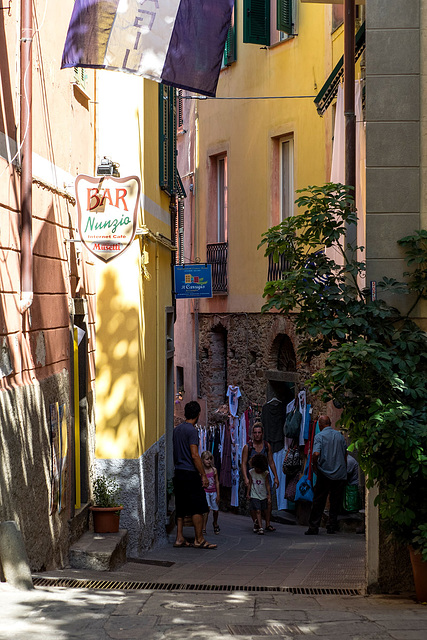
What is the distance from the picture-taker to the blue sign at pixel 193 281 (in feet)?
56.5

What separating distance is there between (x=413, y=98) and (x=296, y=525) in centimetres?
909

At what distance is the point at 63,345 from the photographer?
29.8ft

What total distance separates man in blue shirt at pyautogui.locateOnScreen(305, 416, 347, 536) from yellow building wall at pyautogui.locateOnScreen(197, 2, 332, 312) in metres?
5.25

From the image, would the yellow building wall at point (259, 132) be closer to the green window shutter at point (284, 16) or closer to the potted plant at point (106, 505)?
the green window shutter at point (284, 16)

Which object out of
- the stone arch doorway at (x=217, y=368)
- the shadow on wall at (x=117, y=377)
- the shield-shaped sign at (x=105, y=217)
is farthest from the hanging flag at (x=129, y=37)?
the stone arch doorway at (x=217, y=368)

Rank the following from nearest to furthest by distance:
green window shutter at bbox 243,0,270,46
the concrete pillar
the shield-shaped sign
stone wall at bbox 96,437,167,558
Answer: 1. the concrete pillar
2. the shield-shaped sign
3. stone wall at bbox 96,437,167,558
4. green window shutter at bbox 243,0,270,46

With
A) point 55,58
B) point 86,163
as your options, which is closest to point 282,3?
point 86,163

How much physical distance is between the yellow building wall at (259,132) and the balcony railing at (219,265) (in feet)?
0.96

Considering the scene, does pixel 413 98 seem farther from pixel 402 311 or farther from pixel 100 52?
pixel 100 52

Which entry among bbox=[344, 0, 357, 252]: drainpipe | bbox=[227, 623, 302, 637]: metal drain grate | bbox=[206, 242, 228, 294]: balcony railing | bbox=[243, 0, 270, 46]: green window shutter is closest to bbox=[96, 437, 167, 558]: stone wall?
bbox=[344, 0, 357, 252]: drainpipe

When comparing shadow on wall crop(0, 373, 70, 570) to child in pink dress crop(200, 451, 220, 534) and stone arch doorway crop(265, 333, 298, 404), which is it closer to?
child in pink dress crop(200, 451, 220, 534)

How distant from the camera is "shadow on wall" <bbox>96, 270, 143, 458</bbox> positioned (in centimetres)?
1088

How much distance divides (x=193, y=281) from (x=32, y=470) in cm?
1018

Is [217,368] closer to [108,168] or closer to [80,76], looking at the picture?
[80,76]
